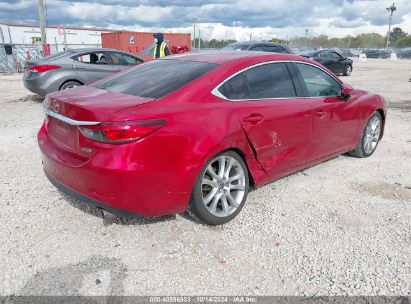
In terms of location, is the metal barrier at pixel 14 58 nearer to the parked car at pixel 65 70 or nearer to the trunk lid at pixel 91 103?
the parked car at pixel 65 70

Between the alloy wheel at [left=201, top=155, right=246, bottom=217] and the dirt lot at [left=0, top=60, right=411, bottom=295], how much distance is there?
0.18 m

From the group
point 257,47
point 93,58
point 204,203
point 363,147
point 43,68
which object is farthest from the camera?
point 257,47

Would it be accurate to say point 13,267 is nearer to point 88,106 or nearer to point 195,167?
point 88,106

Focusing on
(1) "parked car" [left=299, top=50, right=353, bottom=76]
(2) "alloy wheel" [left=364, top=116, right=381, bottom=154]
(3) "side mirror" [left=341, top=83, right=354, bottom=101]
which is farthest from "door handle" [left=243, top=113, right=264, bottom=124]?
(1) "parked car" [left=299, top=50, right=353, bottom=76]

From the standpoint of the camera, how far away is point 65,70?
9.05m

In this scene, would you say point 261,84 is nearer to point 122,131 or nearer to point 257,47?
point 122,131

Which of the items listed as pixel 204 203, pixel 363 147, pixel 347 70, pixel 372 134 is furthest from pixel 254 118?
pixel 347 70

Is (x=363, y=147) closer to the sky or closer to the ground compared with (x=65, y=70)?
closer to the ground

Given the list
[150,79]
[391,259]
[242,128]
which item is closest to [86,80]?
[150,79]

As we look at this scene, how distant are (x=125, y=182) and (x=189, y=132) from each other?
0.63 m

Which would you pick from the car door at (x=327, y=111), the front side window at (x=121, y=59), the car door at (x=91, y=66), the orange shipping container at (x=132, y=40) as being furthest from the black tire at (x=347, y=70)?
the car door at (x=327, y=111)

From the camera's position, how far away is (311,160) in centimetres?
427

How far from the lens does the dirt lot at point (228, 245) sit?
8.56ft

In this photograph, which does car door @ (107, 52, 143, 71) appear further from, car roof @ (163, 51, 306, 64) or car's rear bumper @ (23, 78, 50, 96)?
car roof @ (163, 51, 306, 64)
